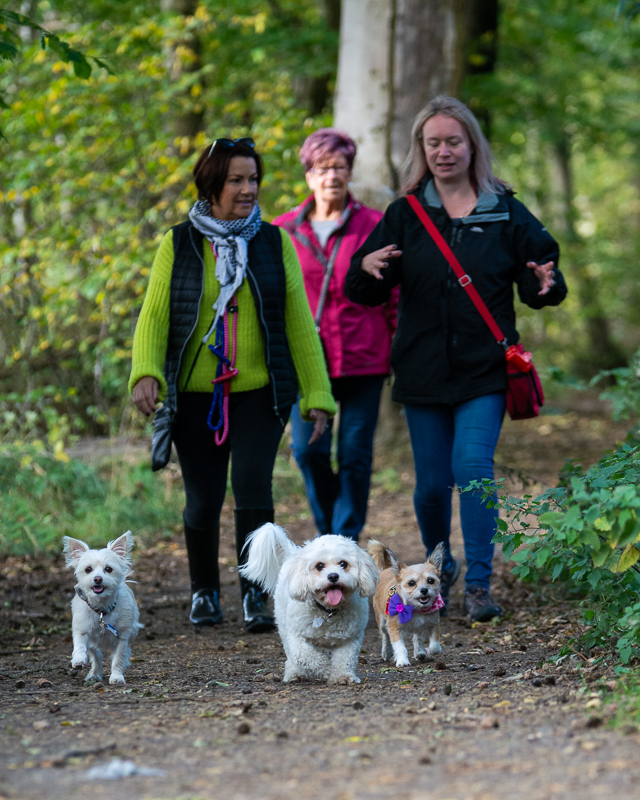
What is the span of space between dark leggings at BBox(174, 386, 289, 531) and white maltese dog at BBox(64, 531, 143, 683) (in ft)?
3.23

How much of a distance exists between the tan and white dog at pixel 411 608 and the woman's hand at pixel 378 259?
5.24ft

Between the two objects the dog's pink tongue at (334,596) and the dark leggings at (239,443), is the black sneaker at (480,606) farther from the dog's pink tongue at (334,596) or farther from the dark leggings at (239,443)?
the dog's pink tongue at (334,596)

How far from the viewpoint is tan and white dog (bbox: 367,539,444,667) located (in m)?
4.41

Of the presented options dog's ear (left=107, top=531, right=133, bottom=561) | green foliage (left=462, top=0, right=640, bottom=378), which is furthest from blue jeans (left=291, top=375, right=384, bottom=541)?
green foliage (left=462, top=0, right=640, bottom=378)

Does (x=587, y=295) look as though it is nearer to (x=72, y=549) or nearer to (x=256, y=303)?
(x=256, y=303)

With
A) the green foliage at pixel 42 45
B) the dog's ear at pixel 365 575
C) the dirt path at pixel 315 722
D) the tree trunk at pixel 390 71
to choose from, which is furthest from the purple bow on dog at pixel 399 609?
the tree trunk at pixel 390 71

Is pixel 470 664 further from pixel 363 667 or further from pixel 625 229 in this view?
pixel 625 229

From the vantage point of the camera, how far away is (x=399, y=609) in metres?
4.40

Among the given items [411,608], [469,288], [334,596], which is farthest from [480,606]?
[469,288]

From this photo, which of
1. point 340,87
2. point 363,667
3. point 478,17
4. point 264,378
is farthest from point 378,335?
point 478,17

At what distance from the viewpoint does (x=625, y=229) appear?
26656mm

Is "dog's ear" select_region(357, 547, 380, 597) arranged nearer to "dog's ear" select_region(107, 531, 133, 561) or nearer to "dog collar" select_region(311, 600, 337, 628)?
"dog collar" select_region(311, 600, 337, 628)

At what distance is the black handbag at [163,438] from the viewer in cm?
514

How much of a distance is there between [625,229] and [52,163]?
2026 cm
